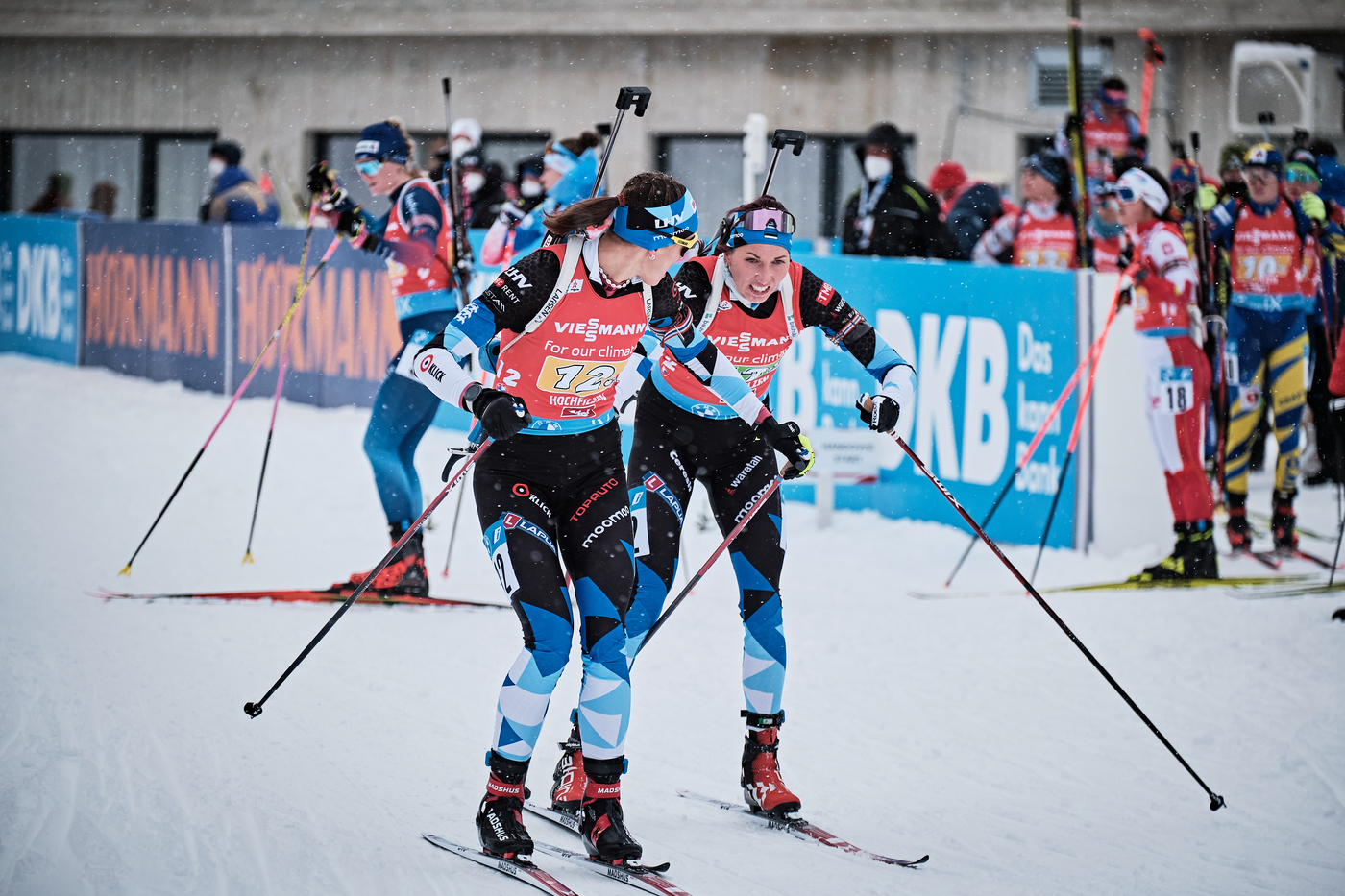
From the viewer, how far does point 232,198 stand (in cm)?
1464

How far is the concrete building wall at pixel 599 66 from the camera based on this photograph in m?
17.9

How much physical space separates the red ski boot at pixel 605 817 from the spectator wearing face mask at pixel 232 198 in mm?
11747

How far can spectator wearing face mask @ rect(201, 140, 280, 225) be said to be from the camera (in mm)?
14555

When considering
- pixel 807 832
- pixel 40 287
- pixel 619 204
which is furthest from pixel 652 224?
pixel 40 287

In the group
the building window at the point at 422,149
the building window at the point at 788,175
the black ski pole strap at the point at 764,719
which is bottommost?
the black ski pole strap at the point at 764,719

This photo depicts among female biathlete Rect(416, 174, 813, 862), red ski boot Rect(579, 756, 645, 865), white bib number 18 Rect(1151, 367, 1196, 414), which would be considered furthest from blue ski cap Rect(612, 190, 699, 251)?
white bib number 18 Rect(1151, 367, 1196, 414)

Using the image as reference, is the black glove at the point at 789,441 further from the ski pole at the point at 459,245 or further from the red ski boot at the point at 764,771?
the ski pole at the point at 459,245

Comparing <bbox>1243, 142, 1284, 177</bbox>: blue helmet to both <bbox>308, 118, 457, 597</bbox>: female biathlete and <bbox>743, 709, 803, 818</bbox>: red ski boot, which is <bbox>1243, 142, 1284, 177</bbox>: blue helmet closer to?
<bbox>308, 118, 457, 597</bbox>: female biathlete

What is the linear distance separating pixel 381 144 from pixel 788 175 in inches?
529

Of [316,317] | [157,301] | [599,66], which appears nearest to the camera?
[316,317]

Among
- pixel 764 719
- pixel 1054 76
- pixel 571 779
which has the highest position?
pixel 1054 76

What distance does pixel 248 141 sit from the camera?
2242 centimetres

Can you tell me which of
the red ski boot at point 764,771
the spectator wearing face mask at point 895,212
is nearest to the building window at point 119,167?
the spectator wearing face mask at point 895,212

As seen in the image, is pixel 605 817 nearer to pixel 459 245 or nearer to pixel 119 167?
pixel 459 245
